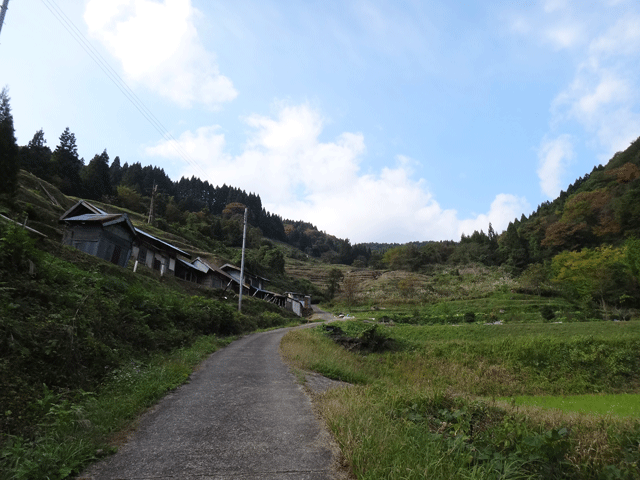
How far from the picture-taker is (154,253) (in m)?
37.7

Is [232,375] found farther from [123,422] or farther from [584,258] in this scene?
[584,258]

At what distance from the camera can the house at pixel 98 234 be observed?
2873cm

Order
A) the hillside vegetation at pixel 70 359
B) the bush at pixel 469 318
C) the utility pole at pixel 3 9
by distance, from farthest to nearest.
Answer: the bush at pixel 469 318, the utility pole at pixel 3 9, the hillside vegetation at pixel 70 359

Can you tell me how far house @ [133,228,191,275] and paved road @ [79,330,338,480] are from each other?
92.9 ft

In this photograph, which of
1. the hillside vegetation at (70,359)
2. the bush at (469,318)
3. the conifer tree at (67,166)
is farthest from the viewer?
the conifer tree at (67,166)

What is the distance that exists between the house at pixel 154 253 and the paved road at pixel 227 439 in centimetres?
2831

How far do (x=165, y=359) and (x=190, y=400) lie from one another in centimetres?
479

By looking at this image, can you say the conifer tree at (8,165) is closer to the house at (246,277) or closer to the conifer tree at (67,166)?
the house at (246,277)

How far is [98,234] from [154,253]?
906 cm

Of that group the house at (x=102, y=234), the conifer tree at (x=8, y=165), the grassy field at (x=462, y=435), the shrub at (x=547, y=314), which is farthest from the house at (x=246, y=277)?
the grassy field at (x=462, y=435)

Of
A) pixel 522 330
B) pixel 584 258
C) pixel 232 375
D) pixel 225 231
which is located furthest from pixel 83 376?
pixel 225 231

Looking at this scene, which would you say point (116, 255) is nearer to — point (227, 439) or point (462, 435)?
point (227, 439)

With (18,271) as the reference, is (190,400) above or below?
below

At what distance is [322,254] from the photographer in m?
164
